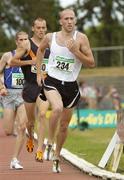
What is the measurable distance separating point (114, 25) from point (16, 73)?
5073 cm

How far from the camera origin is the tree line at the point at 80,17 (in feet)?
211

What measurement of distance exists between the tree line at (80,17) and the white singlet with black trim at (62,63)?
51.3 meters

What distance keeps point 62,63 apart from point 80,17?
56603 mm

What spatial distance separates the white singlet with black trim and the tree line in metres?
51.3

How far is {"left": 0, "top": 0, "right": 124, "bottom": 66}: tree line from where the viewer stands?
64.2 meters

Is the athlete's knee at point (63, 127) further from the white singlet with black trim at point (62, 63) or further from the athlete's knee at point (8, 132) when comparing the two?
the athlete's knee at point (8, 132)

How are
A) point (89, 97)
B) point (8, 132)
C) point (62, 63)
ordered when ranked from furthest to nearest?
point (89, 97) < point (8, 132) < point (62, 63)

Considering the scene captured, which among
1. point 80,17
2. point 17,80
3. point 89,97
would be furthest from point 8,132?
point 80,17

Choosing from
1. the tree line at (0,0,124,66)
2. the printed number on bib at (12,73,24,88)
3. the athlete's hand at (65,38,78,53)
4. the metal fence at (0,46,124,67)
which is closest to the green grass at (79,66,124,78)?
the metal fence at (0,46,124,67)

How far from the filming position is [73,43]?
1090 centimetres

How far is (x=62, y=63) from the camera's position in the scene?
36.7 feet

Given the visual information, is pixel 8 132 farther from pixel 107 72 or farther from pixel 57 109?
pixel 107 72

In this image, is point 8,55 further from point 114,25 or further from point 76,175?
point 114,25

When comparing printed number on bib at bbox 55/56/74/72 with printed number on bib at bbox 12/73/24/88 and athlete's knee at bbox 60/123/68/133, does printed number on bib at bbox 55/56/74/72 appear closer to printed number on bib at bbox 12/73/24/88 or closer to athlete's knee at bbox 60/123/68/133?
athlete's knee at bbox 60/123/68/133
